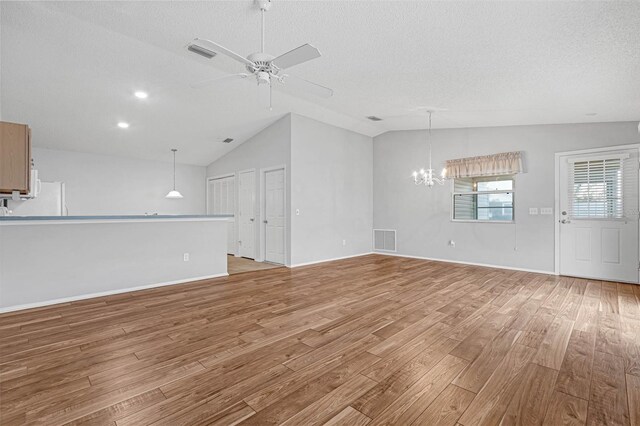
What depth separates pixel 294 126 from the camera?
6.09 m

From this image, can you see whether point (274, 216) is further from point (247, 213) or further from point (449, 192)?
point (449, 192)

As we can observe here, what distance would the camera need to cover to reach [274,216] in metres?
6.52

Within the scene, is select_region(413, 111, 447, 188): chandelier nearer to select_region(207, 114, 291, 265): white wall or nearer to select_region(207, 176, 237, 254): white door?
select_region(207, 114, 291, 265): white wall

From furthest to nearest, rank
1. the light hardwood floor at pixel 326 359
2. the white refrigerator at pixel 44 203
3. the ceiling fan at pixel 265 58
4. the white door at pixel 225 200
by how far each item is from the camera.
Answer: the white door at pixel 225 200
the white refrigerator at pixel 44 203
the ceiling fan at pixel 265 58
the light hardwood floor at pixel 326 359

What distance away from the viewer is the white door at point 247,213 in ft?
23.3

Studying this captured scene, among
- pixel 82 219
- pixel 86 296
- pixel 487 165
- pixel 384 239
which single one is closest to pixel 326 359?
pixel 86 296

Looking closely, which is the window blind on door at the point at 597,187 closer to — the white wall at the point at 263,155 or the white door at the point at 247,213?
the white wall at the point at 263,155

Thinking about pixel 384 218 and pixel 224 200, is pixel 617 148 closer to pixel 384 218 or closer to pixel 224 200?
pixel 384 218

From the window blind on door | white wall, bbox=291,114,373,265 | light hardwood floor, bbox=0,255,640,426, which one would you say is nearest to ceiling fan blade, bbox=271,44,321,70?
light hardwood floor, bbox=0,255,640,426

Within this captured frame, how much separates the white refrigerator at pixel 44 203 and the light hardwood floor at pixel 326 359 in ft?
9.95

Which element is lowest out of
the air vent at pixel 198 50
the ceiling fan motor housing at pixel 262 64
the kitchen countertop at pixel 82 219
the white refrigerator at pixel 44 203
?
the kitchen countertop at pixel 82 219

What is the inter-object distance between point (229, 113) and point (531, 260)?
6497mm

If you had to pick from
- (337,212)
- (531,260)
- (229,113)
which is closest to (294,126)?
(229,113)

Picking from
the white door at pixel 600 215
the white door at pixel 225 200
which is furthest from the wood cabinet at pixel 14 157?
the white door at pixel 600 215
